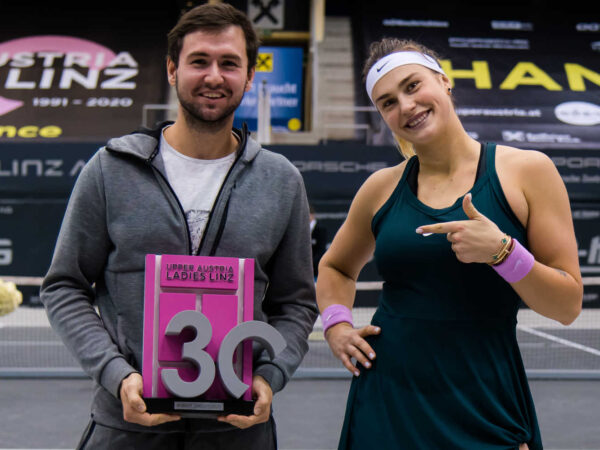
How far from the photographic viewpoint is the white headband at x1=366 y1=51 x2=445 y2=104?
79.5 inches

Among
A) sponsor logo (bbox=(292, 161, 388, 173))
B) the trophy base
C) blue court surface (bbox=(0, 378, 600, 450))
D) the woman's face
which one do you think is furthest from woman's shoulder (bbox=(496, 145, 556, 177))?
sponsor logo (bbox=(292, 161, 388, 173))

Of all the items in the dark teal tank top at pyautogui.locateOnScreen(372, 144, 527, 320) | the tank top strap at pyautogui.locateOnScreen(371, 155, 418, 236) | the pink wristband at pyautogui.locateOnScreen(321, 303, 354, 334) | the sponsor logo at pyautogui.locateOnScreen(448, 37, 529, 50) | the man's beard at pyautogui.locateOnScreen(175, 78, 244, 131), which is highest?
the sponsor logo at pyautogui.locateOnScreen(448, 37, 529, 50)

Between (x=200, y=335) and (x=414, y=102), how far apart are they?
32.6 inches

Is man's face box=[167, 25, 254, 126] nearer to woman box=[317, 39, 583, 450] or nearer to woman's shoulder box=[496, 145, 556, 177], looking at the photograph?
woman box=[317, 39, 583, 450]

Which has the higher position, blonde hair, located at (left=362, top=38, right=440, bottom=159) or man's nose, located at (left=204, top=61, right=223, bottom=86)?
blonde hair, located at (left=362, top=38, right=440, bottom=159)

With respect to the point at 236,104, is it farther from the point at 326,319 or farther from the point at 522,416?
the point at 522,416

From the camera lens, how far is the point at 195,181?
1929 mm

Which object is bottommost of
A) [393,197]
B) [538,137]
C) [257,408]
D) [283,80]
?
[257,408]

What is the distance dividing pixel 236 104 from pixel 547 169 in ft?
2.59

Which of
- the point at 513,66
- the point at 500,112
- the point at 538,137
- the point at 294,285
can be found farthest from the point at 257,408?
the point at 513,66

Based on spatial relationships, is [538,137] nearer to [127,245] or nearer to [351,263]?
[351,263]

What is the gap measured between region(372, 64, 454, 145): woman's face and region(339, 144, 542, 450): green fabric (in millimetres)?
161

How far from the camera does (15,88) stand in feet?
51.2

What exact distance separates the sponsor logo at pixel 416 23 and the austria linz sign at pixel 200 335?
1547cm
